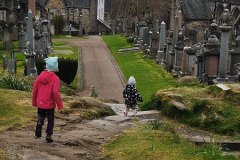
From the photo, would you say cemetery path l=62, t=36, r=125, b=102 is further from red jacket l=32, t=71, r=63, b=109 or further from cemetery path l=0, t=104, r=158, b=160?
red jacket l=32, t=71, r=63, b=109

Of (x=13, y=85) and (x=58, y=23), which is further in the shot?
(x=58, y=23)

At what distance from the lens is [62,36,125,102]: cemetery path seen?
2698cm

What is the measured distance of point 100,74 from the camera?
34250 mm

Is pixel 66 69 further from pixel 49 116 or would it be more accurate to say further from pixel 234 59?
pixel 49 116

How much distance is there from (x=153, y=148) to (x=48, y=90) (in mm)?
2345

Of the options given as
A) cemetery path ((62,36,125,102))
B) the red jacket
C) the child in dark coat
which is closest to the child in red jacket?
the red jacket

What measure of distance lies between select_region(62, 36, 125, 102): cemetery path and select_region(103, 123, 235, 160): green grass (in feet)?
46.3

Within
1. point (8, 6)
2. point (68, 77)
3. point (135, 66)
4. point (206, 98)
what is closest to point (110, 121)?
point (206, 98)

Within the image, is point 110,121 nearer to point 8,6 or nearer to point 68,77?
point 68,77

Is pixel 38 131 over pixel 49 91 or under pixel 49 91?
under

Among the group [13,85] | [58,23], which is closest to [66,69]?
[13,85]

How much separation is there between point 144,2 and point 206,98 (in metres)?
44.2

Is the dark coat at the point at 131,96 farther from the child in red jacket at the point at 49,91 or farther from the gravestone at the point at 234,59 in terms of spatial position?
the gravestone at the point at 234,59

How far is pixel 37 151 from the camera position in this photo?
28.3 feet
